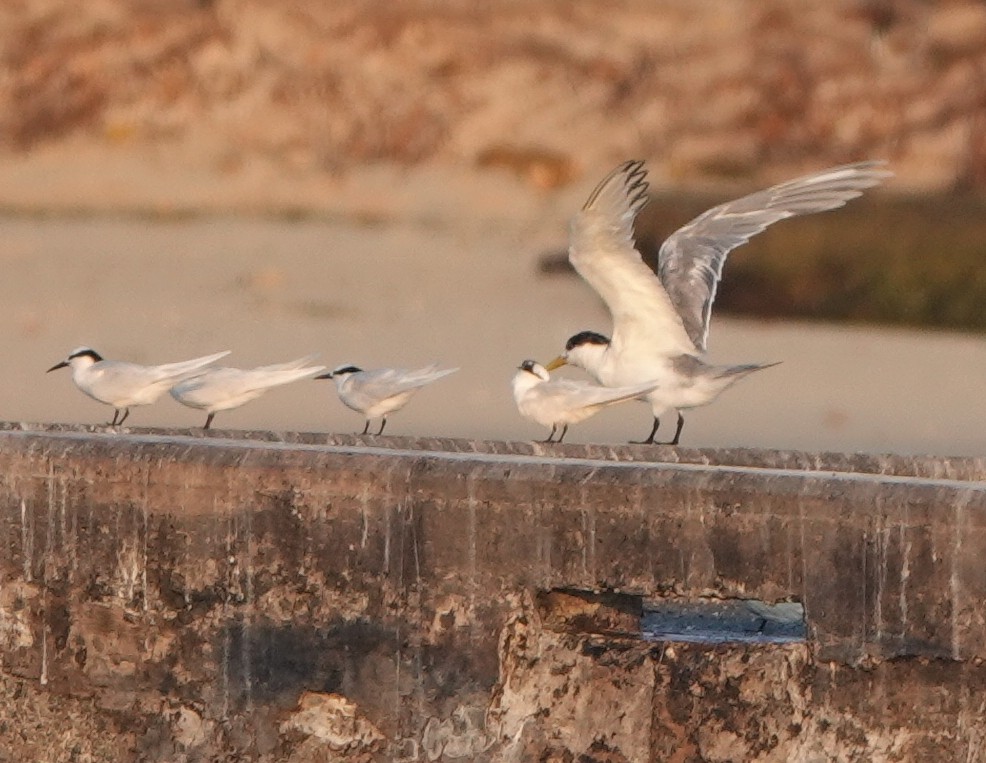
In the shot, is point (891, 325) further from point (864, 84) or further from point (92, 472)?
point (92, 472)

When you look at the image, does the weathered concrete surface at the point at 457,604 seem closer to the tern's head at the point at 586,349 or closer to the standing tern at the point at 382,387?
the standing tern at the point at 382,387

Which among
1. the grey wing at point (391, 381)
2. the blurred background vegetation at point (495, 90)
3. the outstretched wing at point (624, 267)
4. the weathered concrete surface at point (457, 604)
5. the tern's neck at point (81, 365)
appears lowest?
the weathered concrete surface at point (457, 604)

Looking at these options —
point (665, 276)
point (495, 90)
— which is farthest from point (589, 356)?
point (495, 90)

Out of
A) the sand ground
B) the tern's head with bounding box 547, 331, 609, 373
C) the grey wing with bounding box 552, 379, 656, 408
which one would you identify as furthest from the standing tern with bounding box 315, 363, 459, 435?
the sand ground

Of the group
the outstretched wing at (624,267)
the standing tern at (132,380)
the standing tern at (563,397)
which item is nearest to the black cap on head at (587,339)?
the outstretched wing at (624,267)

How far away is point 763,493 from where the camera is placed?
18.5ft

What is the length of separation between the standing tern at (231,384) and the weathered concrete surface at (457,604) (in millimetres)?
1537

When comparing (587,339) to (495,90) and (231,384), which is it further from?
(495,90)

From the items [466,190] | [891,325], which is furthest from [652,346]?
[466,190]

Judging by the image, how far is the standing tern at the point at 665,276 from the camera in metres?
8.07

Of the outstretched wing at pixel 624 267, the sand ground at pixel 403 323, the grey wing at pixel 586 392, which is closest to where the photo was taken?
the grey wing at pixel 586 392

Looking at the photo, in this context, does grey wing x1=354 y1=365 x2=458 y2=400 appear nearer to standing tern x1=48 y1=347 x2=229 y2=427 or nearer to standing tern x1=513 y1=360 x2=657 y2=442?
standing tern x1=513 y1=360 x2=657 y2=442

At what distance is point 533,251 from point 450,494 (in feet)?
55.7

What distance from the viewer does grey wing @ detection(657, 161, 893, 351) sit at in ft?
28.6
